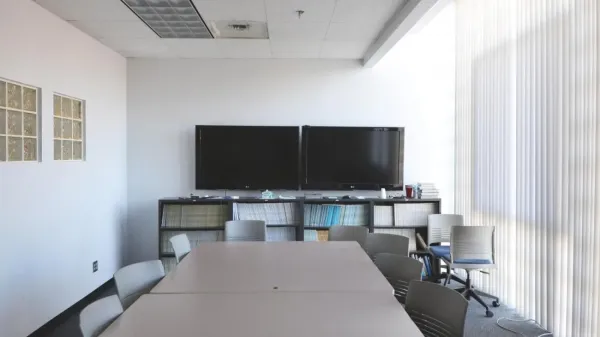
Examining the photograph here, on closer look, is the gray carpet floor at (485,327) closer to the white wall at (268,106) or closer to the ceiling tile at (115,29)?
the white wall at (268,106)

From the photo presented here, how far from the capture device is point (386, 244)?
371 cm

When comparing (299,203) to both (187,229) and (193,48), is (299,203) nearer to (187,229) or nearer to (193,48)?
(187,229)

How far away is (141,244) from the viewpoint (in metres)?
5.57

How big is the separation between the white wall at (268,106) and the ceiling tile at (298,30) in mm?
915

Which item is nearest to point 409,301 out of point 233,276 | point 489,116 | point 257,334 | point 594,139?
point 257,334

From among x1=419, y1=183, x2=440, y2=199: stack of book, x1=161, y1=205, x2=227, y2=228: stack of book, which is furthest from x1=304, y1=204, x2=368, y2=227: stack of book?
x1=161, y1=205, x2=227, y2=228: stack of book

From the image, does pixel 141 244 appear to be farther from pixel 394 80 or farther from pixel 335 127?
pixel 394 80

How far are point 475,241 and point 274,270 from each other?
2457 millimetres

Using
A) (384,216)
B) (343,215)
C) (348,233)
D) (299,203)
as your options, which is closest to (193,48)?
(299,203)

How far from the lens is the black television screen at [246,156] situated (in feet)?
17.5

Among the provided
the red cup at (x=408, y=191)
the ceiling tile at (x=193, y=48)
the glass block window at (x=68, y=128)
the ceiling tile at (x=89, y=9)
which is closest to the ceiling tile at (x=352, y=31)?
the ceiling tile at (x=193, y=48)

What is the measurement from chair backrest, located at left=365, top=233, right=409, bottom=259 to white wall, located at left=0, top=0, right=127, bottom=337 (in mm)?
3076

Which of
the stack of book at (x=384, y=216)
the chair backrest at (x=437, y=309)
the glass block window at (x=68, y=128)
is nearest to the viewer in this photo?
the chair backrest at (x=437, y=309)

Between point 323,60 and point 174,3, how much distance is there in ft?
7.86
